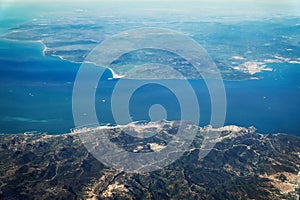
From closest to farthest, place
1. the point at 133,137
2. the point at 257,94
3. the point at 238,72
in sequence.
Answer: the point at 133,137 < the point at 257,94 < the point at 238,72

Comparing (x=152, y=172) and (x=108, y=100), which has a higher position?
(x=108, y=100)

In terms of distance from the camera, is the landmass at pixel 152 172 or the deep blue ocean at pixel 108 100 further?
the deep blue ocean at pixel 108 100

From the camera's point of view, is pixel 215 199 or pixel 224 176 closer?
pixel 215 199

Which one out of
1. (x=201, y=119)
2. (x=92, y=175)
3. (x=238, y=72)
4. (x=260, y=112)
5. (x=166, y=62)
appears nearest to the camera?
(x=92, y=175)

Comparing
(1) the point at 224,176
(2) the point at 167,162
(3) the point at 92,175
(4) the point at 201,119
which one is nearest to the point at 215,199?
(1) the point at 224,176

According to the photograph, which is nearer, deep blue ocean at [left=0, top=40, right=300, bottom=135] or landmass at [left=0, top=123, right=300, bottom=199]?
landmass at [left=0, top=123, right=300, bottom=199]

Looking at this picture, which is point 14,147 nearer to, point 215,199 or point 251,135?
point 215,199
